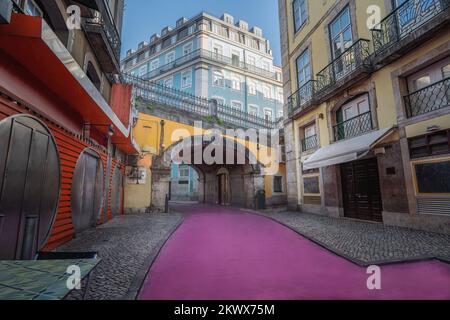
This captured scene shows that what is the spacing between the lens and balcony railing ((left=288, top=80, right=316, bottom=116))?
11.0 metres

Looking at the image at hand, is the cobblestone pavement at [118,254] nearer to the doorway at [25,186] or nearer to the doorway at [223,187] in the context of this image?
the doorway at [25,186]

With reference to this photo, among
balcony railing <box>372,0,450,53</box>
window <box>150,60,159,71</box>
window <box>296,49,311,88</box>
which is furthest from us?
window <box>150,60,159,71</box>

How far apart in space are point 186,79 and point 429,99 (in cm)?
2102

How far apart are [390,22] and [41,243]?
35.3 ft

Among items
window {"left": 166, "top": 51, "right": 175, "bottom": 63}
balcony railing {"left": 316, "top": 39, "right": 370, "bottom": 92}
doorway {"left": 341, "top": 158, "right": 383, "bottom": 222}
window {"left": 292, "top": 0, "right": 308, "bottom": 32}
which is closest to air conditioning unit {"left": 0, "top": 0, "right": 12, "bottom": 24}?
balcony railing {"left": 316, "top": 39, "right": 370, "bottom": 92}

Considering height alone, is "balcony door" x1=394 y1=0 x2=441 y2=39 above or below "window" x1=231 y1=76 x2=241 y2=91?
below

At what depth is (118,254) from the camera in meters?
4.21

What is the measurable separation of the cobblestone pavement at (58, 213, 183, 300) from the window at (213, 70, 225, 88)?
19.1m

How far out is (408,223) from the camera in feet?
21.7

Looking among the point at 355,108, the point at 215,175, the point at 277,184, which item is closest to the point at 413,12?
the point at 355,108

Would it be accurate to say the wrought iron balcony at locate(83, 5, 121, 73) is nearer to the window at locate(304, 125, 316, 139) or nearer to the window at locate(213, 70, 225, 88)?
the window at locate(304, 125, 316, 139)

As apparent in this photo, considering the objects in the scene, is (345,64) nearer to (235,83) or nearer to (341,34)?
(341,34)
